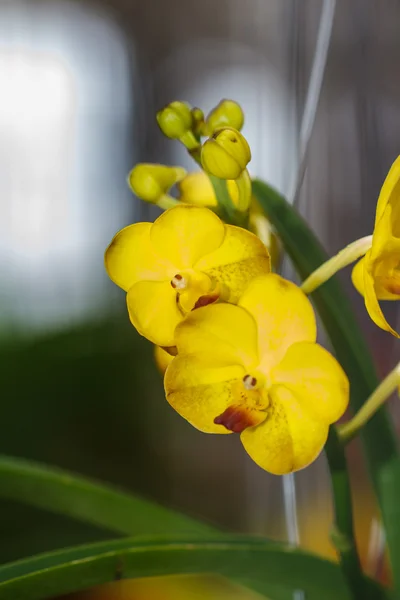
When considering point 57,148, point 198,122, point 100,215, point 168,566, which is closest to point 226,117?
point 198,122

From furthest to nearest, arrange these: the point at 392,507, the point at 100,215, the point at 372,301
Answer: the point at 100,215
the point at 392,507
the point at 372,301

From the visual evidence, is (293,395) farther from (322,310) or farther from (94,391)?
(94,391)

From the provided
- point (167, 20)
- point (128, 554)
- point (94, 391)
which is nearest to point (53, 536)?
point (94, 391)

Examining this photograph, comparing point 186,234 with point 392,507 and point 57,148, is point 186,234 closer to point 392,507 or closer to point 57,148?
point 392,507

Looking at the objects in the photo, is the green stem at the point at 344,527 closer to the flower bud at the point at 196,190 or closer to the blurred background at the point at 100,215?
the flower bud at the point at 196,190

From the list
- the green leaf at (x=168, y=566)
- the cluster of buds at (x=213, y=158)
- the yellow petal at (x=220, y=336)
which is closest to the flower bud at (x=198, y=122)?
the cluster of buds at (x=213, y=158)
